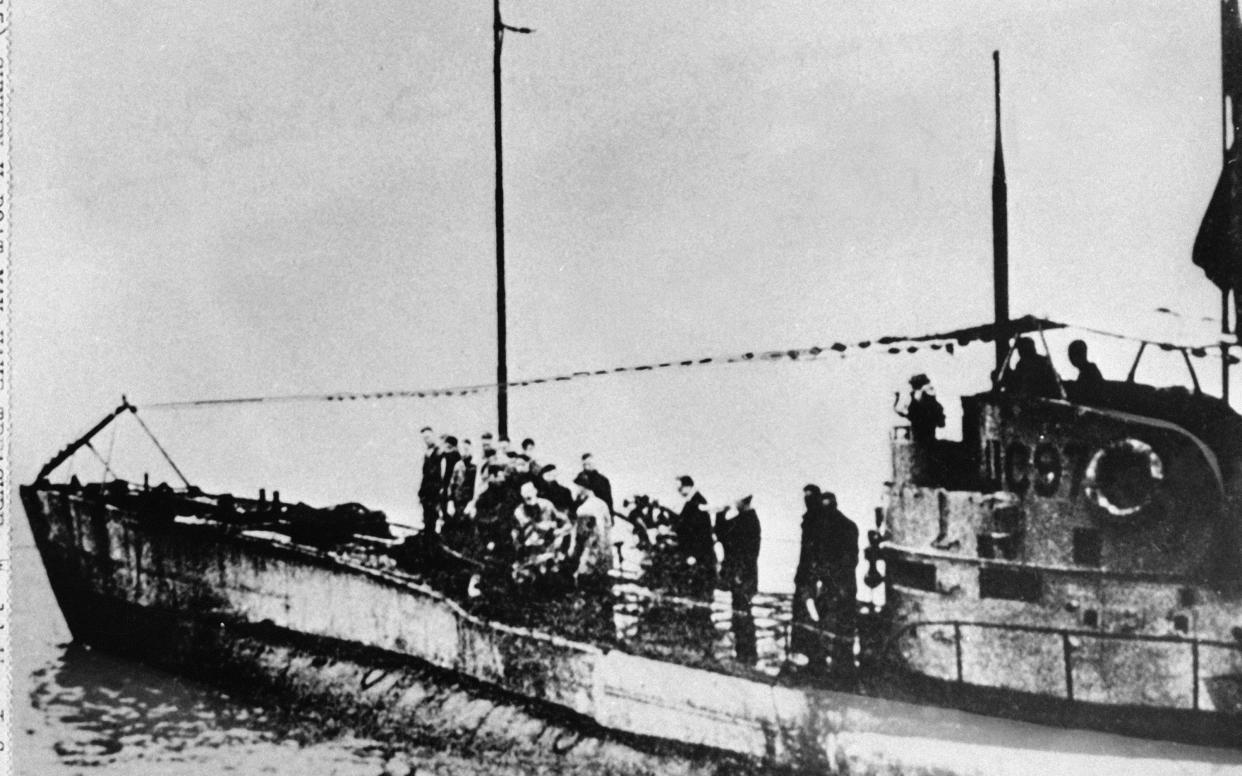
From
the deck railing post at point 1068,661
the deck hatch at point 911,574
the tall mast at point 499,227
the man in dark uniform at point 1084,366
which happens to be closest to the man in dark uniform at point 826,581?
the deck hatch at point 911,574

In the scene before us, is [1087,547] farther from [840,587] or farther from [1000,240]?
[1000,240]

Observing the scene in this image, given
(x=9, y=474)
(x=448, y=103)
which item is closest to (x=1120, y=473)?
(x=448, y=103)

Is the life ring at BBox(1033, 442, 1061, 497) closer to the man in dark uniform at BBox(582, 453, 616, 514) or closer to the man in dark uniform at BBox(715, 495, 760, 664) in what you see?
the man in dark uniform at BBox(715, 495, 760, 664)

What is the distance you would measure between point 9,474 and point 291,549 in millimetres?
2137

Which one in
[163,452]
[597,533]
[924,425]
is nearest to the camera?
[924,425]

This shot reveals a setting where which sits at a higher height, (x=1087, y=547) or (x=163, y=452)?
(x=163, y=452)

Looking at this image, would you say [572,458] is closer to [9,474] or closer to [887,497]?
[887,497]

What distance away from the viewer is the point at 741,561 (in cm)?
681

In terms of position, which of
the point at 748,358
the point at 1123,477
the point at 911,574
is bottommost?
the point at 911,574

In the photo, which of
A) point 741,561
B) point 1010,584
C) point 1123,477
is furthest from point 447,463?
point 1123,477

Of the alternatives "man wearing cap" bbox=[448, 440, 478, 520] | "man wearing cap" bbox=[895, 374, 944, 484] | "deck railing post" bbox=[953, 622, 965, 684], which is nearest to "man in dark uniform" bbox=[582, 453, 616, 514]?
"man wearing cap" bbox=[448, 440, 478, 520]

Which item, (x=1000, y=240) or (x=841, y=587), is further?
(x=841, y=587)

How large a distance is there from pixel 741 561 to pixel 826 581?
0.56 m

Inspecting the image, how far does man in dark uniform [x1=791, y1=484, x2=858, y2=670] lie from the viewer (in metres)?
6.39
